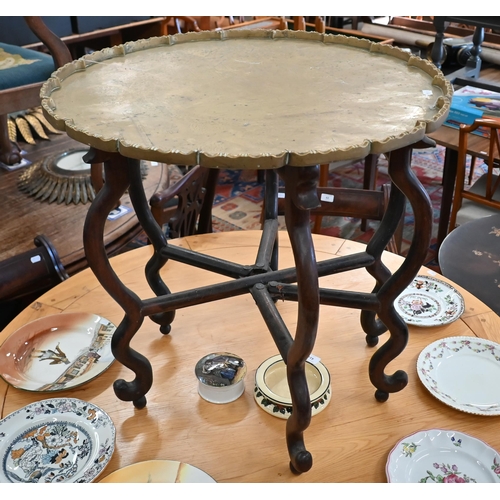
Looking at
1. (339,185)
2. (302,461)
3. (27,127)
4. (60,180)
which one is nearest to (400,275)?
(302,461)

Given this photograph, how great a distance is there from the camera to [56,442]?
112cm

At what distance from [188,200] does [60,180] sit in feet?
2.79

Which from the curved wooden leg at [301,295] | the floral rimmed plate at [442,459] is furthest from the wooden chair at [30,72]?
the floral rimmed plate at [442,459]

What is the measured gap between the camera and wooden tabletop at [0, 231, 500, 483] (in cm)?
109

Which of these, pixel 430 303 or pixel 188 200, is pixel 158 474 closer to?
pixel 430 303

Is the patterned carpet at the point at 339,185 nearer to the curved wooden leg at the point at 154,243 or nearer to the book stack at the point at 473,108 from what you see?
the book stack at the point at 473,108

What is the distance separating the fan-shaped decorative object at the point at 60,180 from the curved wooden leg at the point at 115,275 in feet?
4.21

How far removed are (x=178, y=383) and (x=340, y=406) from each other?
1.15 ft

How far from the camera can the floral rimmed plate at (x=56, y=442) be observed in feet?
3.47

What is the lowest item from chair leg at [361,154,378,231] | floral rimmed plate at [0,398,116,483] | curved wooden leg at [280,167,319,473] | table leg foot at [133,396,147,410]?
chair leg at [361,154,378,231]

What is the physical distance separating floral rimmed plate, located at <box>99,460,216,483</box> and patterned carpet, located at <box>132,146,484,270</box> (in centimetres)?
211

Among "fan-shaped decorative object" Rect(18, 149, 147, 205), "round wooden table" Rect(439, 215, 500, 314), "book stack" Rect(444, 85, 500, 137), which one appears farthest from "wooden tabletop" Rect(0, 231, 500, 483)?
"book stack" Rect(444, 85, 500, 137)

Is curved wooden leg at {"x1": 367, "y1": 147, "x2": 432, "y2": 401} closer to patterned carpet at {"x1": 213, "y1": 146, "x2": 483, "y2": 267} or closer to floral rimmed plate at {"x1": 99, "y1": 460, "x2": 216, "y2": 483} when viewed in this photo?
floral rimmed plate at {"x1": 99, "y1": 460, "x2": 216, "y2": 483}

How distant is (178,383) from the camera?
128cm
